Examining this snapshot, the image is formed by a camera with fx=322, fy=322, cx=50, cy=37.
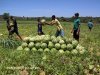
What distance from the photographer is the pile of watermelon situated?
38.4 ft

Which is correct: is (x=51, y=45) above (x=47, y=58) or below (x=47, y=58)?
above

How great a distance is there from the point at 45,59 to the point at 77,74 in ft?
4.79

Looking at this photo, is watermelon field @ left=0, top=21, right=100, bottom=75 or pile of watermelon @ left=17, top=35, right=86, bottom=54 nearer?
watermelon field @ left=0, top=21, right=100, bottom=75

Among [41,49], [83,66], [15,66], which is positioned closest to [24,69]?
[15,66]

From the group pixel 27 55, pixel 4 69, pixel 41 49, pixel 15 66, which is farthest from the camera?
pixel 41 49

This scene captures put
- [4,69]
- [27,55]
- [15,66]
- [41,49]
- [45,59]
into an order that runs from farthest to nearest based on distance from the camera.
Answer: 1. [41,49]
2. [27,55]
3. [45,59]
4. [15,66]
5. [4,69]

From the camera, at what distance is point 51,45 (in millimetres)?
11758

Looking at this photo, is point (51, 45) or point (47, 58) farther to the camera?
point (51, 45)

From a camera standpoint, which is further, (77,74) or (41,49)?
(41,49)

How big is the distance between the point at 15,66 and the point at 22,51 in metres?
1.93

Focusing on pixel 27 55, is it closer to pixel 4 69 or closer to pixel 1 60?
pixel 1 60

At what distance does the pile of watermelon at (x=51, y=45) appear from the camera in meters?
11.7

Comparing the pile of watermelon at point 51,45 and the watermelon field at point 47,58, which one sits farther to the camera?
the pile of watermelon at point 51,45

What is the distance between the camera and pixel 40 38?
12180 millimetres
